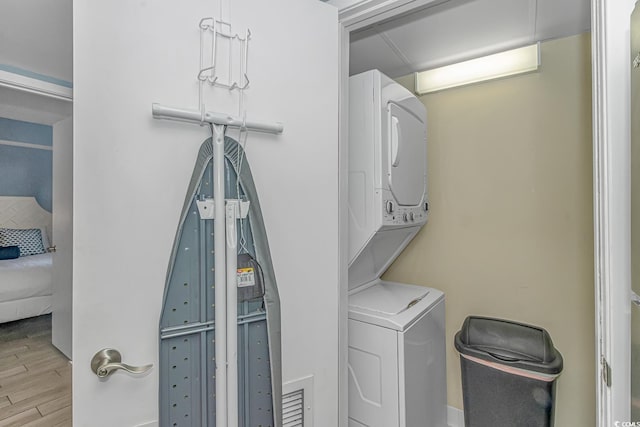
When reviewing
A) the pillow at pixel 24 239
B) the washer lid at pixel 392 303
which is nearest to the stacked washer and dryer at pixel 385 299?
the washer lid at pixel 392 303

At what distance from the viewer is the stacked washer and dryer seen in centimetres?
165

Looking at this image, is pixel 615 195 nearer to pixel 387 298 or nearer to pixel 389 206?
pixel 389 206

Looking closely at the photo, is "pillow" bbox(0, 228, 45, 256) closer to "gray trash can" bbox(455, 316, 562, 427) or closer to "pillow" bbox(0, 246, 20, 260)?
"pillow" bbox(0, 246, 20, 260)

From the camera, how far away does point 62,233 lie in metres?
3.03

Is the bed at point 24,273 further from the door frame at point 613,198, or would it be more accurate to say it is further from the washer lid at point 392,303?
the door frame at point 613,198

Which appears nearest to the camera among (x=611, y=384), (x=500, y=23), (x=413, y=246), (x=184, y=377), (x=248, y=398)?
(x=611, y=384)

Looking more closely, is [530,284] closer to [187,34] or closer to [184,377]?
[184,377]

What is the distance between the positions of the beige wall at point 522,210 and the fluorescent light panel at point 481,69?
2.6 inches

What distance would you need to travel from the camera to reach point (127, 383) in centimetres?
94

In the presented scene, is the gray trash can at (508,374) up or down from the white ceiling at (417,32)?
down

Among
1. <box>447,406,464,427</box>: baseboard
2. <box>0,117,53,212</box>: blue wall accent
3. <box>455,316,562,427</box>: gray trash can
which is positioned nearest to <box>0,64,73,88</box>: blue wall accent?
<box>0,117,53,212</box>: blue wall accent

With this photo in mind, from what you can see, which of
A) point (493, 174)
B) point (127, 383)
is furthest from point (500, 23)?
point (127, 383)

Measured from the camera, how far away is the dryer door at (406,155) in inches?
71.8

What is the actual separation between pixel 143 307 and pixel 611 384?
4.37 feet
